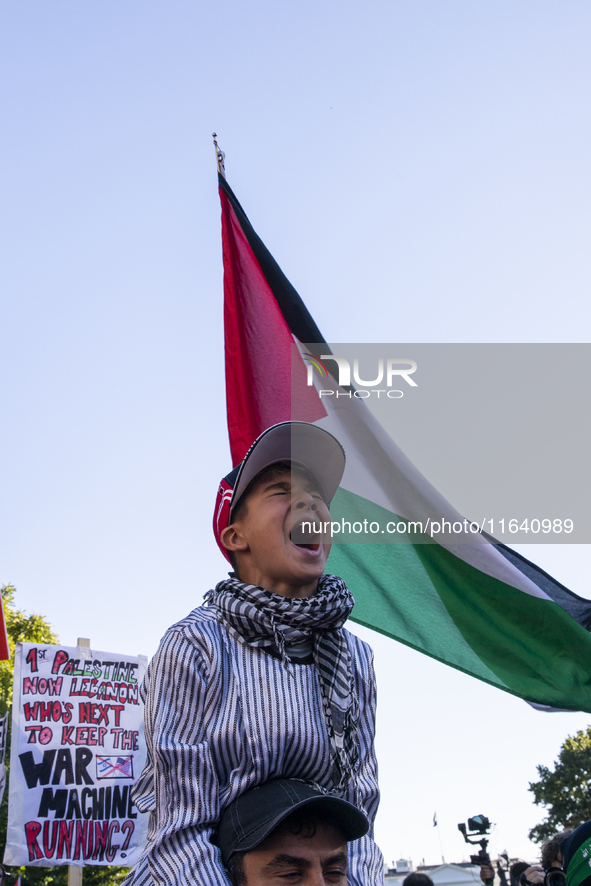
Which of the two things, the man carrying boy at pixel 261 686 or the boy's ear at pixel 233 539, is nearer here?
the man carrying boy at pixel 261 686

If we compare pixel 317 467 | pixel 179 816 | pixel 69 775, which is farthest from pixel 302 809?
pixel 69 775

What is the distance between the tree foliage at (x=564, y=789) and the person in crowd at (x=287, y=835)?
1320 inches

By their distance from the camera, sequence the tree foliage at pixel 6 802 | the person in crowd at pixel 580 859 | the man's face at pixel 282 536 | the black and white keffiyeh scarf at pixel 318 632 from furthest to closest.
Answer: the tree foliage at pixel 6 802, the person in crowd at pixel 580 859, the man's face at pixel 282 536, the black and white keffiyeh scarf at pixel 318 632

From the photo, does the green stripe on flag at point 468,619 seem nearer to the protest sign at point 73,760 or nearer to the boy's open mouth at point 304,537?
the boy's open mouth at point 304,537

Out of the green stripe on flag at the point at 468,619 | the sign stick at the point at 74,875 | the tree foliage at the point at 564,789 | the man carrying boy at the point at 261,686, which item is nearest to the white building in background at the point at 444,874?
the tree foliage at the point at 564,789

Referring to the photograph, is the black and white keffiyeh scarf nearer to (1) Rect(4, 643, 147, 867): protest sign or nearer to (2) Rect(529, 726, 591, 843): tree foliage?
(1) Rect(4, 643, 147, 867): protest sign

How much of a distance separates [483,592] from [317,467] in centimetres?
254

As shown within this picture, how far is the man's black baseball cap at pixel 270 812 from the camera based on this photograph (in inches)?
71.3

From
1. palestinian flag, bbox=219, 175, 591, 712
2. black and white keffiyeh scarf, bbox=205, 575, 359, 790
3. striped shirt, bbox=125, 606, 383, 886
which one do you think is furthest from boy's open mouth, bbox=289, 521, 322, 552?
palestinian flag, bbox=219, 175, 591, 712

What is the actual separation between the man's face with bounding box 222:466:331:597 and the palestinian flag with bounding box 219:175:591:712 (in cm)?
214

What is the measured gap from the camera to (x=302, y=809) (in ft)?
6.11

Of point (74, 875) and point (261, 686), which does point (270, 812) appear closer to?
point (261, 686)

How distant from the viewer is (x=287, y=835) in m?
1.83

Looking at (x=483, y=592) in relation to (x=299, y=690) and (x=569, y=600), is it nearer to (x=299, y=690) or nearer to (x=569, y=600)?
(x=569, y=600)
